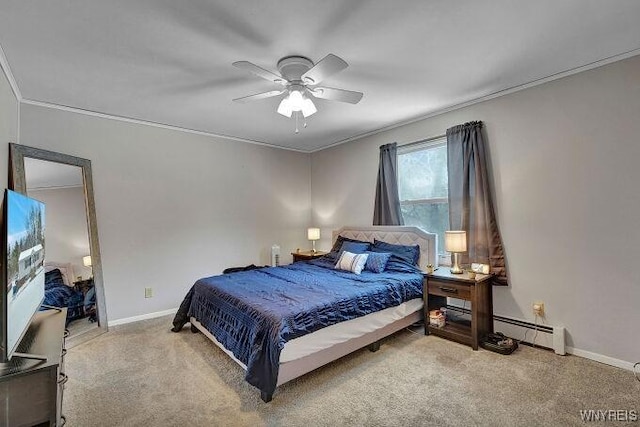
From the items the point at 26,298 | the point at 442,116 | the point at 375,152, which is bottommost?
the point at 26,298

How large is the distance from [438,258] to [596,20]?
8.33ft

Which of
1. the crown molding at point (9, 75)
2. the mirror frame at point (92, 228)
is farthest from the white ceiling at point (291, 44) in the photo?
the mirror frame at point (92, 228)

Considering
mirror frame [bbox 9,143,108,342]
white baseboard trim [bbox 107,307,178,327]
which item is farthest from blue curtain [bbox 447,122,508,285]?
mirror frame [bbox 9,143,108,342]

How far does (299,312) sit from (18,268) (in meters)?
1.66

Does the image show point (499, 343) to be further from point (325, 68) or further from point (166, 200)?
point (166, 200)

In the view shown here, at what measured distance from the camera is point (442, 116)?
12.1 ft

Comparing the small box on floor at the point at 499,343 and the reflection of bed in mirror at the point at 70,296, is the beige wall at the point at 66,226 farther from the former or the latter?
the small box on floor at the point at 499,343

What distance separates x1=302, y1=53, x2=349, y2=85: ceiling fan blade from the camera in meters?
2.00

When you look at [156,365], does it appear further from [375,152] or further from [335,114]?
[375,152]

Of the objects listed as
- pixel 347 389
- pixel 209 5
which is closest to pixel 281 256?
pixel 347 389

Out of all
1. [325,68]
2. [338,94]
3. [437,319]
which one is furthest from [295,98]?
[437,319]

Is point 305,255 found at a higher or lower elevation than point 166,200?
lower

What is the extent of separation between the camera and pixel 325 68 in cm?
214

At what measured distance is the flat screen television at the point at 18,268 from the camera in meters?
1.40
